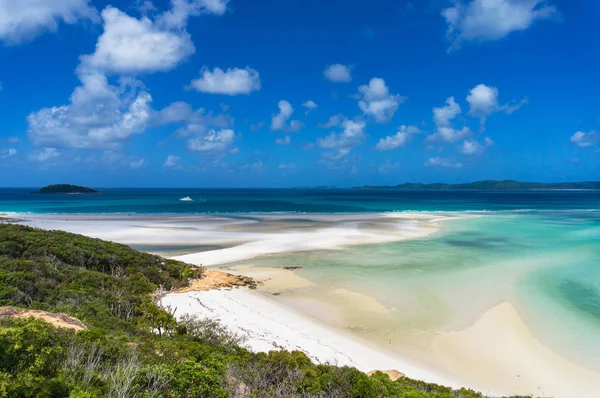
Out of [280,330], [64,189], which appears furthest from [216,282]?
[64,189]

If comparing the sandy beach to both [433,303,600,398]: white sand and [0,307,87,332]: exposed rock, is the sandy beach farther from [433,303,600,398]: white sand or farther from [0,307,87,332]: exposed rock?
[0,307,87,332]: exposed rock

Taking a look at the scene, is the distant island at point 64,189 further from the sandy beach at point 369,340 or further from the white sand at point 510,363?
the white sand at point 510,363

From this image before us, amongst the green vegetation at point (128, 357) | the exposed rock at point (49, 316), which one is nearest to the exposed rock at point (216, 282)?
the green vegetation at point (128, 357)

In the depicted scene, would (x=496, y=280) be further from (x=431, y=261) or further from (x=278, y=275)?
(x=278, y=275)

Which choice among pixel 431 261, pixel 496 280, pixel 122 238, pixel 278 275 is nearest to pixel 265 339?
pixel 278 275

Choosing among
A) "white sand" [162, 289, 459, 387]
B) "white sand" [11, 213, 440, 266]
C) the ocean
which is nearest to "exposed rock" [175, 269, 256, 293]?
"white sand" [162, 289, 459, 387]

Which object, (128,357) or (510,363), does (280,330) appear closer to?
(128,357)
